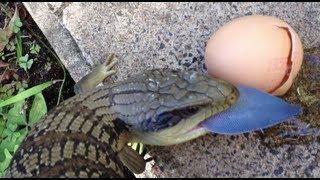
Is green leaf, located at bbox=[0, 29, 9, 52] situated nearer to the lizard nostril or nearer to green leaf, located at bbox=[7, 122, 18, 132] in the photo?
green leaf, located at bbox=[7, 122, 18, 132]

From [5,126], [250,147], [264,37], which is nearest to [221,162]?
[250,147]

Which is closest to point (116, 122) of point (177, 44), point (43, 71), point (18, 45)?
point (177, 44)

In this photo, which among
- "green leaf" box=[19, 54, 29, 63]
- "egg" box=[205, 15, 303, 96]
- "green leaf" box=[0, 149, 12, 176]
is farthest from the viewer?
"green leaf" box=[19, 54, 29, 63]

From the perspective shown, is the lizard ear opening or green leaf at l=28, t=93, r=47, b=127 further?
green leaf at l=28, t=93, r=47, b=127

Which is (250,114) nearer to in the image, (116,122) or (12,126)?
(116,122)

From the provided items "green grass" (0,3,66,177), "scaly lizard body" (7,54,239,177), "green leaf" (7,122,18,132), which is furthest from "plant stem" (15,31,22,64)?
"scaly lizard body" (7,54,239,177)

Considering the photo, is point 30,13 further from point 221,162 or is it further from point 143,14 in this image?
point 221,162
